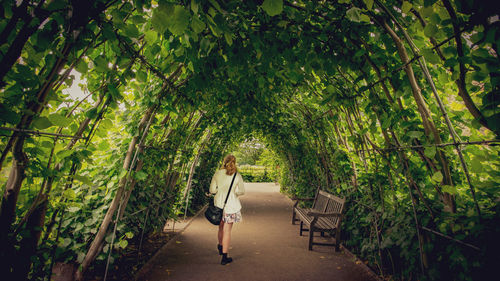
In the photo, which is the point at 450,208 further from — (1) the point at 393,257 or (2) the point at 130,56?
(2) the point at 130,56

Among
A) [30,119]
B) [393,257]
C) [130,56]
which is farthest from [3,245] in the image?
[393,257]

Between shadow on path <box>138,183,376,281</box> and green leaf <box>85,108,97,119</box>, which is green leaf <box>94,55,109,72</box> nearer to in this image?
green leaf <box>85,108,97,119</box>

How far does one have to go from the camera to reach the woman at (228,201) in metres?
3.65

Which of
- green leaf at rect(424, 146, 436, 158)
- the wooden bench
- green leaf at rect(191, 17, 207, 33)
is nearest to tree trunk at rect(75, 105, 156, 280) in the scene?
green leaf at rect(191, 17, 207, 33)

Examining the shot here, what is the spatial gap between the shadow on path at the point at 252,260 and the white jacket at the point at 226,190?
0.84 metres

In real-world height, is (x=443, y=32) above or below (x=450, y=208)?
above

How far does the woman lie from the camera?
3.65 m

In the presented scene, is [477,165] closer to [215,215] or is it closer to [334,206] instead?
[215,215]

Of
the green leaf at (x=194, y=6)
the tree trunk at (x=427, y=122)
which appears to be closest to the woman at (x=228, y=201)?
the tree trunk at (x=427, y=122)

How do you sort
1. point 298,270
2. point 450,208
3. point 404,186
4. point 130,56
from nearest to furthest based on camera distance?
point 130,56 → point 450,208 → point 404,186 → point 298,270

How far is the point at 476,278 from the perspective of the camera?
1.71m

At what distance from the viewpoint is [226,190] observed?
151 inches

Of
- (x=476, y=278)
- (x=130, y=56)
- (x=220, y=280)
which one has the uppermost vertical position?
(x=130, y=56)

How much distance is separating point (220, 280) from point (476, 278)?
8.52 feet
